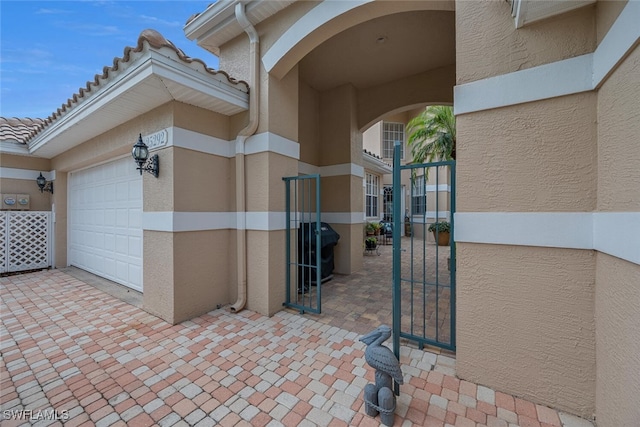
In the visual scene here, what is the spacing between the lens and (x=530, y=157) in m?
2.10

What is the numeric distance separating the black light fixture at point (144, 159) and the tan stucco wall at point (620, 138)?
483 cm

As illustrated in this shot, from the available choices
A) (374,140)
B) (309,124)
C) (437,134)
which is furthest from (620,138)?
(374,140)

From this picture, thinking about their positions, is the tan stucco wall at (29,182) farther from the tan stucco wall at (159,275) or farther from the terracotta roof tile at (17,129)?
the tan stucco wall at (159,275)

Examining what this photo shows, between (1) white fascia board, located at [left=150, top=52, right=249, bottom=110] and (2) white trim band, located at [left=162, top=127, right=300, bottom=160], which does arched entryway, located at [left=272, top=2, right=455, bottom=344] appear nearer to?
(1) white fascia board, located at [left=150, top=52, right=249, bottom=110]

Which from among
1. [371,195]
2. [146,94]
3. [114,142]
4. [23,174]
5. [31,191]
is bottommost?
[31,191]

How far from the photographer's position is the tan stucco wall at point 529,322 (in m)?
1.96

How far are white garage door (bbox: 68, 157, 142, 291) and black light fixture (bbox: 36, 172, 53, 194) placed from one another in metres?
0.64

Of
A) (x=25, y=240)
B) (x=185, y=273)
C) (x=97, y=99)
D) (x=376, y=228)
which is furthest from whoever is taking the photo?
(x=376, y=228)

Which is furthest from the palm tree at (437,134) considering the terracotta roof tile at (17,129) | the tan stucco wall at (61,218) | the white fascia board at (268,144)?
the tan stucco wall at (61,218)

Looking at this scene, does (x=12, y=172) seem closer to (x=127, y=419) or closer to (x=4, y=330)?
(x=4, y=330)

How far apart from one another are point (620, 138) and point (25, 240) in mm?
10726

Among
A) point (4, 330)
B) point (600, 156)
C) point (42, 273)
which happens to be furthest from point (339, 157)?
point (42, 273)

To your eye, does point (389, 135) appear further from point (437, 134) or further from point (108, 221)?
point (108, 221)

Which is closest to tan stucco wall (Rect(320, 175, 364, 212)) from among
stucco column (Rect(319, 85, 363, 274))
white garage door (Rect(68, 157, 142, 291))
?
stucco column (Rect(319, 85, 363, 274))
